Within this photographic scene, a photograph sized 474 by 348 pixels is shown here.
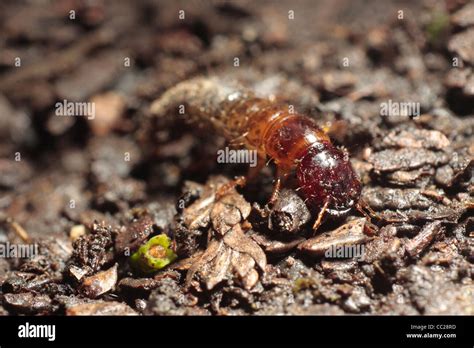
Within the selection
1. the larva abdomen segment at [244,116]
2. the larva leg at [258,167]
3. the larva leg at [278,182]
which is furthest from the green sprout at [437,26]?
the larva leg at [278,182]

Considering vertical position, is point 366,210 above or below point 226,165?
below

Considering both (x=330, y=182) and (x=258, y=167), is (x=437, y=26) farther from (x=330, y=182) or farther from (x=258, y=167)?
(x=330, y=182)

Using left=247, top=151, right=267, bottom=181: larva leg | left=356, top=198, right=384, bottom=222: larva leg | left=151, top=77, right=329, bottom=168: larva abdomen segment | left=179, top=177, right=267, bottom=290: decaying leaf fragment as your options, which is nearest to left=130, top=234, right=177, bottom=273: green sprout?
left=179, top=177, right=267, bottom=290: decaying leaf fragment

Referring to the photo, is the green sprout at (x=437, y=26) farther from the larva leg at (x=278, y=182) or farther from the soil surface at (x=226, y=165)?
the larva leg at (x=278, y=182)

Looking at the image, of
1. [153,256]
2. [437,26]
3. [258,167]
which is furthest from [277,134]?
[437,26]

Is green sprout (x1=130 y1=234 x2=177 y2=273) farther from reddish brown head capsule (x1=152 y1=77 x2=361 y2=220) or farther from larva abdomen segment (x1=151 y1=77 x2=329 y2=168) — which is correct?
larva abdomen segment (x1=151 y1=77 x2=329 y2=168)
